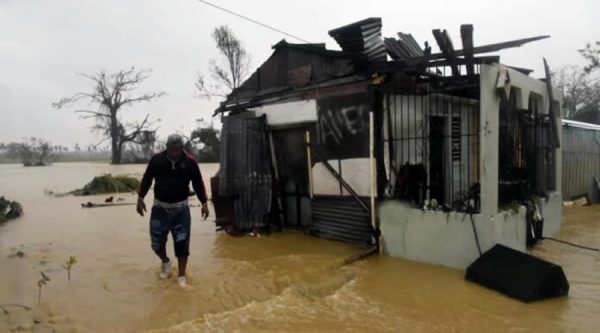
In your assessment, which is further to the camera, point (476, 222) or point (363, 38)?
point (363, 38)

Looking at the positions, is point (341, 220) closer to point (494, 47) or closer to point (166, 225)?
point (166, 225)

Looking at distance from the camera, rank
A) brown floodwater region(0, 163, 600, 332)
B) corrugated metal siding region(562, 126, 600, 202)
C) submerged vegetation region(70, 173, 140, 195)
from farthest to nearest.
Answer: submerged vegetation region(70, 173, 140, 195), corrugated metal siding region(562, 126, 600, 202), brown floodwater region(0, 163, 600, 332)

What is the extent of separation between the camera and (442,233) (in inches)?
222

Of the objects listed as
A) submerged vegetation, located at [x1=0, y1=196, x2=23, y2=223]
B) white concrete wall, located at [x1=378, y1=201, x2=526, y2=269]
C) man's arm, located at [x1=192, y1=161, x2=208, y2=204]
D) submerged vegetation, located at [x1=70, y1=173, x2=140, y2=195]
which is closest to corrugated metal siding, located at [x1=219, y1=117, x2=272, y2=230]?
man's arm, located at [x1=192, y1=161, x2=208, y2=204]

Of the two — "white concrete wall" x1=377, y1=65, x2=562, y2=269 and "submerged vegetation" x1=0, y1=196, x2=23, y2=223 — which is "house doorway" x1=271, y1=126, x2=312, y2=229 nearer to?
"white concrete wall" x1=377, y1=65, x2=562, y2=269

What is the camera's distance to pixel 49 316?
384 centimetres

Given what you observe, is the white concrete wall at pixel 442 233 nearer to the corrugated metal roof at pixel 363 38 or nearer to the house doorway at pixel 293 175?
the house doorway at pixel 293 175

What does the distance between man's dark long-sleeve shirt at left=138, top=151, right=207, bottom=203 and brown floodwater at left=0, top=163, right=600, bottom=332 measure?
1.09 meters

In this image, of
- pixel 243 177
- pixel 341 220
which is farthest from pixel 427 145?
pixel 243 177

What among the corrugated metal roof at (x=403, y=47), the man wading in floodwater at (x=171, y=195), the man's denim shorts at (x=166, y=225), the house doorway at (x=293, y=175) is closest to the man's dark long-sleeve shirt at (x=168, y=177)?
the man wading in floodwater at (x=171, y=195)

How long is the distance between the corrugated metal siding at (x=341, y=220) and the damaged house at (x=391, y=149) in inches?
0.9

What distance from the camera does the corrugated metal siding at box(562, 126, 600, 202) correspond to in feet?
41.9

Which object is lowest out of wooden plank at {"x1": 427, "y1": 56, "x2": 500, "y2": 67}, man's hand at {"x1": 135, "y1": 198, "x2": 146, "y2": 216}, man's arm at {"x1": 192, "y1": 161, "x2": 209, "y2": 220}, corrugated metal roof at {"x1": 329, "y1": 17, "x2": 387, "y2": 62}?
man's hand at {"x1": 135, "y1": 198, "x2": 146, "y2": 216}

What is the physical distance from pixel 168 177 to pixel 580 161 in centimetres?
1413
